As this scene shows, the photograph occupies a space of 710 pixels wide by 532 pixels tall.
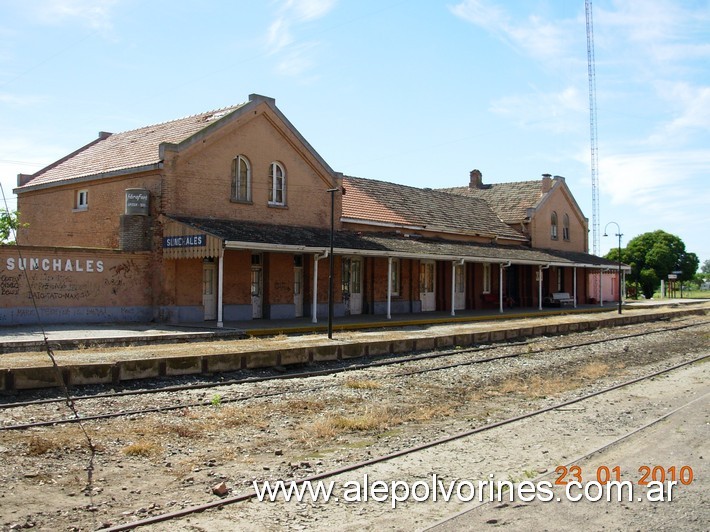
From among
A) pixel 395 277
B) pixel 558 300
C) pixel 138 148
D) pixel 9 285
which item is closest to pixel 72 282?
pixel 9 285

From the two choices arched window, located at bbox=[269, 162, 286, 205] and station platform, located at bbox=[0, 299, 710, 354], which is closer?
station platform, located at bbox=[0, 299, 710, 354]

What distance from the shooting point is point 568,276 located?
42531 mm

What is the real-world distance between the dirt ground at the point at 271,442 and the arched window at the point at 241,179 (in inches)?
440

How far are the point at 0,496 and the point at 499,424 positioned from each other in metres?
5.89

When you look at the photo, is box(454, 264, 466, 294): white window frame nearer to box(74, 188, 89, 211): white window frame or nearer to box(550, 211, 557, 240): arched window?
box(550, 211, 557, 240): arched window

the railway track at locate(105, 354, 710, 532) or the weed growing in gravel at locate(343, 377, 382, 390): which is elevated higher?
the weed growing in gravel at locate(343, 377, 382, 390)

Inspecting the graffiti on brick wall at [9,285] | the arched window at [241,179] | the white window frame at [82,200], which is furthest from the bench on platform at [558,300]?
the graffiti on brick wall at [9,285]

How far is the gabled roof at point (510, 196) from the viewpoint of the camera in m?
40.2

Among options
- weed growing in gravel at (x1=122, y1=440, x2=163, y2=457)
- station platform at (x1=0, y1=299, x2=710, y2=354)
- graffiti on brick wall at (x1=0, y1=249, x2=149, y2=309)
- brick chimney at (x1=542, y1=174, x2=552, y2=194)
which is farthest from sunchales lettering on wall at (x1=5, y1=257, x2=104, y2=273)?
brick chimney at (x1=542, y1=174, x2=552, y2=194)

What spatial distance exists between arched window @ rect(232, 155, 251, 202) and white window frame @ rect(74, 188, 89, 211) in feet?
16.6

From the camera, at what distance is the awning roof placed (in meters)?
20.4

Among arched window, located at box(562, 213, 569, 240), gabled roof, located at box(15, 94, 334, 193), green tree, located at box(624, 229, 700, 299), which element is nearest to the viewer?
gabled roof, located at box(15, 94, 334, 193)

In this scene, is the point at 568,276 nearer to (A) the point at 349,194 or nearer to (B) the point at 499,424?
(A) the point at 349,194

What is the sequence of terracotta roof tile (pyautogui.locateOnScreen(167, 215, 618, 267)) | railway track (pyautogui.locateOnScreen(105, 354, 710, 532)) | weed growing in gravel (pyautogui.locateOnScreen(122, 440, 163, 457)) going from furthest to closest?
terracotta roof tile (pyautogui.locateOnScreen(167, 215, 618, 267)) → weed growing in gravel (pyautogui.locateOnScreen(122, 440, 163, 457)) → railway track (pyautogui.locateOnScreen(105, 354, 710, 532))
